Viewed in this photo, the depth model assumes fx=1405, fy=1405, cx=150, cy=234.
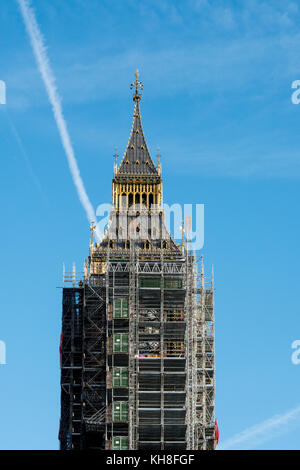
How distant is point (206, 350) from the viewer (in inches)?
6309

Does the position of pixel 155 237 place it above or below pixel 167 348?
above

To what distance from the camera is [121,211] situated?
167 metres

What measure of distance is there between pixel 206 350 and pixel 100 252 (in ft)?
54.0

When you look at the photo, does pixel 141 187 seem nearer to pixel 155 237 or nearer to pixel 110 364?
pixel 155 237

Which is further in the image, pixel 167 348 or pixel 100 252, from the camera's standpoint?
pixel 100 252

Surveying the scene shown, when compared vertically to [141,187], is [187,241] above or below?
below

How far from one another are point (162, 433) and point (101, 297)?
16884 millimetres
